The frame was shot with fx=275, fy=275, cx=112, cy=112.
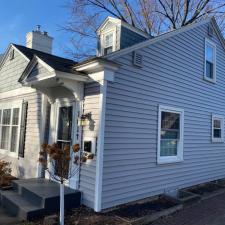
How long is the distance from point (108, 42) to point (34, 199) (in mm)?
5233

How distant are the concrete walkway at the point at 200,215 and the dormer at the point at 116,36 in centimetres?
474

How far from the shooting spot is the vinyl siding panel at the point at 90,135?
5.84 meters

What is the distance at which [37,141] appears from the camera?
26.4 feet

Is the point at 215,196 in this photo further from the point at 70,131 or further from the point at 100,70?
the point at 100,70

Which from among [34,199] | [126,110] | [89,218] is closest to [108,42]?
[126,110]

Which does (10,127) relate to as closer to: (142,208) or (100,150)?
(100,150)

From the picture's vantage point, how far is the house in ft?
→ 19.6

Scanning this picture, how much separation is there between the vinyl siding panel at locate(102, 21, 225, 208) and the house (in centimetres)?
2

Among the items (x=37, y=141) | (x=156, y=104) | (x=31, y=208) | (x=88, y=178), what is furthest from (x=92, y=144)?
(x=37, y=141)

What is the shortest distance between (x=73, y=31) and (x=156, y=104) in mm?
14391

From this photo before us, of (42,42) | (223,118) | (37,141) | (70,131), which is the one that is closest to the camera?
(70,131)

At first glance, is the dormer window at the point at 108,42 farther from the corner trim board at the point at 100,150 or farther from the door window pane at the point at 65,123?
the corner trim board at the point at 100,150

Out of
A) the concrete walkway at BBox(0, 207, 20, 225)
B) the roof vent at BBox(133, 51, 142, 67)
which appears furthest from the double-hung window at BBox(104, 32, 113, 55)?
the concrete walkway at BBox(0, 207, 20, 225)

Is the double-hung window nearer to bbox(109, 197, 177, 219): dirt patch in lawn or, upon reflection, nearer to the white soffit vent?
the white soffit vent
